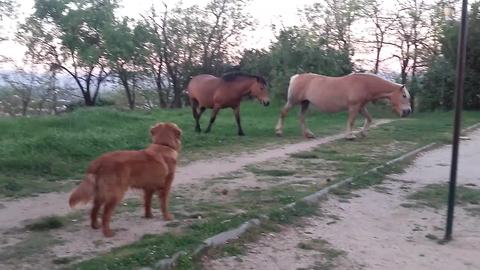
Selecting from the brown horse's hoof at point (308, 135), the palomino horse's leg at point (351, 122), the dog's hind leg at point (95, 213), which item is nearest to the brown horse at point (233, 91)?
the brown horse's hoof at point (308, 135)

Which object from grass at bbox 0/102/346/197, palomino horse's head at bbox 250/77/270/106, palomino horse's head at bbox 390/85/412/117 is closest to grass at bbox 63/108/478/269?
palomino horse's head at bbox 390/85/412/117

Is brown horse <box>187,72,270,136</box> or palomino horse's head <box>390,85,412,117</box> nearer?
brown horse <box>187,72,270,136</box>

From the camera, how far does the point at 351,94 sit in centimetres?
1630

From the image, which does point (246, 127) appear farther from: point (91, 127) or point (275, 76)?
point (275, 76)

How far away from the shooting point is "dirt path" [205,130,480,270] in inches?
229

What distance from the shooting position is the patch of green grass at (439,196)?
8852 mm

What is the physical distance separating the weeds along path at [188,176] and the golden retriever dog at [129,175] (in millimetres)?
975

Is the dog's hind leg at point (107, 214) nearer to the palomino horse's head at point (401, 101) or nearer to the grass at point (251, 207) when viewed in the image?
the grass at point (251, 207)

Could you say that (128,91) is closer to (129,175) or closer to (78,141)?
(78,141)

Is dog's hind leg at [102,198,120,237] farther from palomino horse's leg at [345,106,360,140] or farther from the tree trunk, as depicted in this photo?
the tree trunk

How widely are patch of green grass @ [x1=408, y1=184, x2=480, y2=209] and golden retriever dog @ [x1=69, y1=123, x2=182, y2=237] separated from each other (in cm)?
390

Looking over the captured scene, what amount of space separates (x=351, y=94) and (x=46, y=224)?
1129cm

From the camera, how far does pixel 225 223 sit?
640 centimetres

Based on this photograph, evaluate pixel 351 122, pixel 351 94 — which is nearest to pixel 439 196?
pixel 351 122
